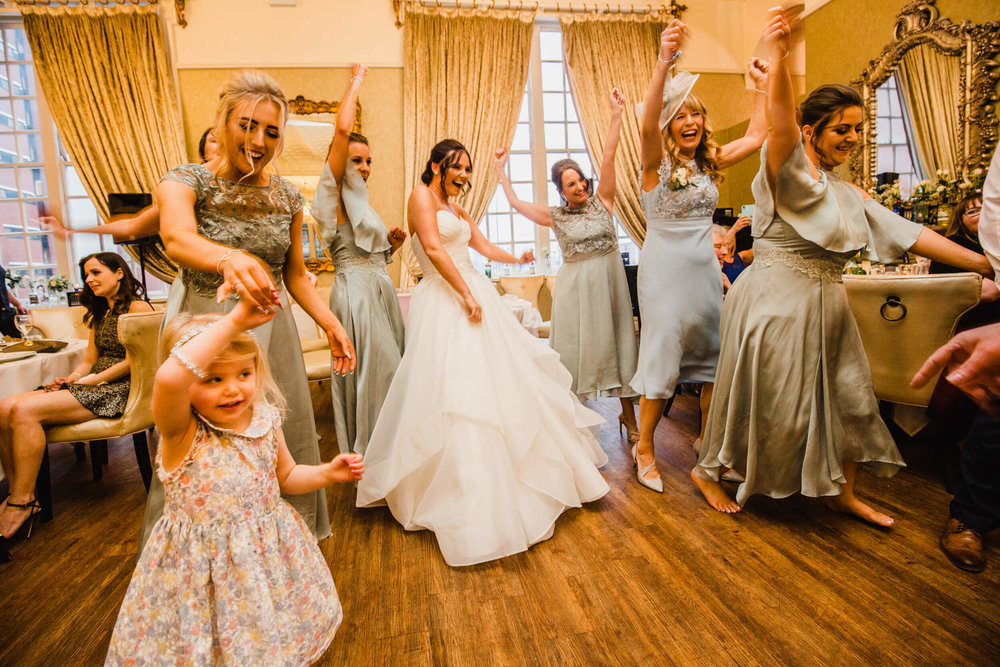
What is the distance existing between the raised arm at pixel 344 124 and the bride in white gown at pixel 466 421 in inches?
14.6

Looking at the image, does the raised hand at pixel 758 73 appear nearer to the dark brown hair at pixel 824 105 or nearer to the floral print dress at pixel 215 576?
the dark brown hair at pixel 824 105

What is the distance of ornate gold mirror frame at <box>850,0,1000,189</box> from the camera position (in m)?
3.83

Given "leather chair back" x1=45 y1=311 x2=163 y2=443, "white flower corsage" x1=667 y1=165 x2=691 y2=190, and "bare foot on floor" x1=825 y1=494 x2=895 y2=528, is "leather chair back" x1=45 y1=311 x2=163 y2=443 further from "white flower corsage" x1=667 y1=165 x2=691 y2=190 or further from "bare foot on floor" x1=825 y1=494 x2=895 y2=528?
"bare foot on floor" x1=825 y1=494 x2=895 y2=528

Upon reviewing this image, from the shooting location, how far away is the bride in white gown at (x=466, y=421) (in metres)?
1.94

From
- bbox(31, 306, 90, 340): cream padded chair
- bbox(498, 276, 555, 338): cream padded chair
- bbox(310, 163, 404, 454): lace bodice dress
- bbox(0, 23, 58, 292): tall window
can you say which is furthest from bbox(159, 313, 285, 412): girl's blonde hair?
bbox(0, 23, 58, 292): tall window

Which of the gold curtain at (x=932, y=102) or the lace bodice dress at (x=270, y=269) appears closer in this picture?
the lace bodice dress at (x=270, y=269)

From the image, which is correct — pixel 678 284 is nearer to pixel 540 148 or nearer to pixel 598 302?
pixel 598 302

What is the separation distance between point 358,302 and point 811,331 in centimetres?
202

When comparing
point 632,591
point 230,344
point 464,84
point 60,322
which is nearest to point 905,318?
point 632,591

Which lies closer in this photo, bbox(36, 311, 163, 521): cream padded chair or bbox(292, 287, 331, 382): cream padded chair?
bbox(36, 311, 163, 521): cream padded chair

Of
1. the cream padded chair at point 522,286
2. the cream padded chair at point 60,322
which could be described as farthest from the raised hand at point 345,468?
the cream padded chair at point 522,286

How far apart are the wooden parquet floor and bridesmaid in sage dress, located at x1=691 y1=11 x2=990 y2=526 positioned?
240mm

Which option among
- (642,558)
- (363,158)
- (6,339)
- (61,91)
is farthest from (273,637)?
(61,91)

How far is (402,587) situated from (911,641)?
59.6 inches
